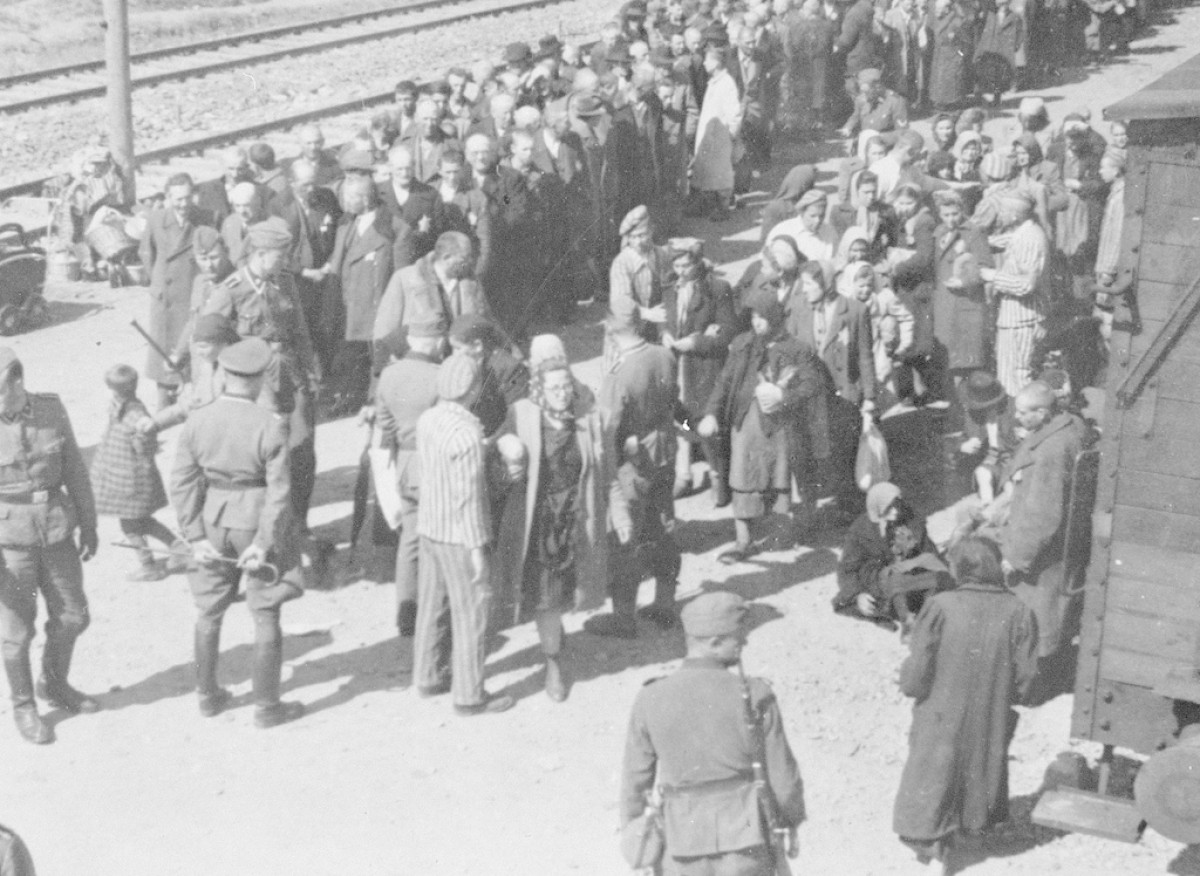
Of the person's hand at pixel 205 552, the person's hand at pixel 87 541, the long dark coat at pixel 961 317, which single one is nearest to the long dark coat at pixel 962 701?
the person's hand at pixel 205 552

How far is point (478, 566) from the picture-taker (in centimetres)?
880

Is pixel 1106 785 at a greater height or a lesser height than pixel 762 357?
lesser

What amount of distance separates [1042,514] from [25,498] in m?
4.87

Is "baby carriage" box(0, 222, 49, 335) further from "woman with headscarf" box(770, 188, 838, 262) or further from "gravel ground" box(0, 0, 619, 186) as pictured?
"woman with headscarf" box(770, 188, 838, 262)

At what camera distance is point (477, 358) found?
921 cm

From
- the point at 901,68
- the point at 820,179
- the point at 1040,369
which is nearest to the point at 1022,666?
the point at 1040,369

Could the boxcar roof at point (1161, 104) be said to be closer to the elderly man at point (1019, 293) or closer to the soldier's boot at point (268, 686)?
the elderly man at point (1019, 293)

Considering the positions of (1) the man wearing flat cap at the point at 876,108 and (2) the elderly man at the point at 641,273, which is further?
(1) the man wearing flat cap at the point at 876,108

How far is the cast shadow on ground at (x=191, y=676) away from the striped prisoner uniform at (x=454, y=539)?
3.13 ft

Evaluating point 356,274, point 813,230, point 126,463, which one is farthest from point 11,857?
point 813,230

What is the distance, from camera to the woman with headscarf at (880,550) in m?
9.90

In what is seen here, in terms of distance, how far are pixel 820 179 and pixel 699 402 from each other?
8.44 metres

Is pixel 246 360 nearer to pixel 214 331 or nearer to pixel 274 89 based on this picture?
pixel 214 331

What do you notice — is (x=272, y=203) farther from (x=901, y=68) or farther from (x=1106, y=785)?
(x=901, y=68)
